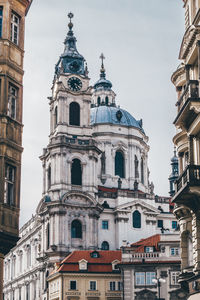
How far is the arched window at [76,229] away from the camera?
254ft

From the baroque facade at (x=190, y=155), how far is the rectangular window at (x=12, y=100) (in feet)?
24.5

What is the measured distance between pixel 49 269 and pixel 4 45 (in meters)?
50.4

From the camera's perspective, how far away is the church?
77562 mm

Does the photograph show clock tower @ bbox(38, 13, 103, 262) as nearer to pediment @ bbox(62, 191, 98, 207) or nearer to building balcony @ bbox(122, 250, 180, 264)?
pediment @ bbox(62, 191, 98, 207)

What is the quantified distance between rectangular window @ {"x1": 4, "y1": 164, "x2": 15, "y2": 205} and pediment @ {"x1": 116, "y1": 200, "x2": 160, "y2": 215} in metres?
53.5

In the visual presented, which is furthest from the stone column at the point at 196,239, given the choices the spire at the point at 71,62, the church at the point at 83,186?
the spire at the point at 71,62

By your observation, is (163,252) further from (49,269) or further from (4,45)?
(4,45)

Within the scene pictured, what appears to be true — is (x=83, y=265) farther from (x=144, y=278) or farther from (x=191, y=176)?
(x=191, y=176)

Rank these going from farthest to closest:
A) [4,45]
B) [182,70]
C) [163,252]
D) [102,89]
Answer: [102,89] < [163,252] < [182,70] < [4,45]

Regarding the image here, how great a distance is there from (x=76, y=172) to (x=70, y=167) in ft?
3.67

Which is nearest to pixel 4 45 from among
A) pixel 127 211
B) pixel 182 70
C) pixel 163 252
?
pixel 182 70

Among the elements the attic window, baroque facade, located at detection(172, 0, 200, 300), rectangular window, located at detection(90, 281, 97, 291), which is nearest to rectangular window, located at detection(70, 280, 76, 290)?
rectangular window, located at detection(90, 281, 97, 291)

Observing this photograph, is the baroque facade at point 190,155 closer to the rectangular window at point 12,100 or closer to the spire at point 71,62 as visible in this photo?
the rectangular window at point 12,100

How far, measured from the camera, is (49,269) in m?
75.9
